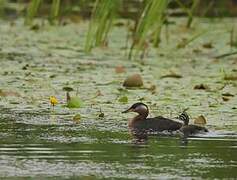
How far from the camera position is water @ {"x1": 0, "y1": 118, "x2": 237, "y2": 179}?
5809mm

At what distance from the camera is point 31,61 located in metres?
12.0

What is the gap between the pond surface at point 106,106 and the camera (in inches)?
239

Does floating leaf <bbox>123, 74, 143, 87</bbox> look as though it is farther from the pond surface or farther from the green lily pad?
the green lily pad

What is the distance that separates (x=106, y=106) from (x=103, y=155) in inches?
91.1

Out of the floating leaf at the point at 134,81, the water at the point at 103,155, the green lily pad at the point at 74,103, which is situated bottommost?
the water at the point at 103,155

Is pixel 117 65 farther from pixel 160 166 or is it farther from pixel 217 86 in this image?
pixel 160 166

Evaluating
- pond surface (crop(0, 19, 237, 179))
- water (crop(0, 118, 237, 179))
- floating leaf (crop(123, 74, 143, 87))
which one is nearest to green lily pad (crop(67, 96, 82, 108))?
pond surface (crop(0, 19, 237, 179))

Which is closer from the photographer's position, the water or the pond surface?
the water

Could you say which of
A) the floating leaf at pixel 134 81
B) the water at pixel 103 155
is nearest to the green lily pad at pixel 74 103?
the water at pixel 103 155

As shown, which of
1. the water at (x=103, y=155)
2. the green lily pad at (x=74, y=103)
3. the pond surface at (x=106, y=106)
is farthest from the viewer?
the green lily pad at (x=74, y=103)

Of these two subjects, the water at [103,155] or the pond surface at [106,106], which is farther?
the pond surface at [106,106]

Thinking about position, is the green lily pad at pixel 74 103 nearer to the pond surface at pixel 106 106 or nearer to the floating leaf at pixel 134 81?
the pond surface at pixel 106 106

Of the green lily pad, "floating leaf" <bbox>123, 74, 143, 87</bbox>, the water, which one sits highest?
"floating leaf" <bbox>123, 74, 143, 87</bbox>

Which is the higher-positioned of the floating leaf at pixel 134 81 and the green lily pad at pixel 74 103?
the floating leaf at pixel 134 81
